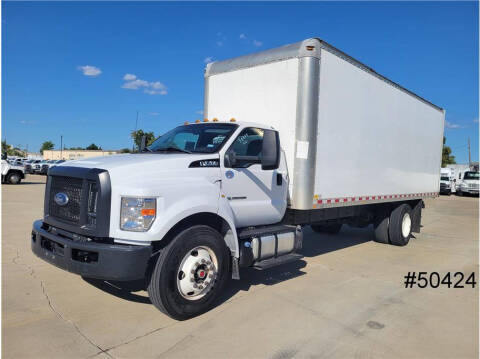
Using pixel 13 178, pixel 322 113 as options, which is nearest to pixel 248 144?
pixel 322 113

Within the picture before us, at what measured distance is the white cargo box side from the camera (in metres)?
5.81

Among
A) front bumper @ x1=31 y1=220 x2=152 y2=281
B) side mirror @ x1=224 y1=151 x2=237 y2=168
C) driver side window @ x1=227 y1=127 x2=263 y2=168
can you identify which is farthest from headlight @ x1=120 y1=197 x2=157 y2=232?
driver side window @ x1=227 y1=127 x2=263 y2=168

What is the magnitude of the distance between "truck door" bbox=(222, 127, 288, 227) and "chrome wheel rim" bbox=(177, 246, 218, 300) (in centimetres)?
77

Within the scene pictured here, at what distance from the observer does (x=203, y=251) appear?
13.9 ft

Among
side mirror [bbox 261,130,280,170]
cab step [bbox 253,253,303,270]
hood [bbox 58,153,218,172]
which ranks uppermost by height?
side mirror [bbox 261,130,280,170]

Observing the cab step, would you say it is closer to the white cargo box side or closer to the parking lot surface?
the parking lot surface

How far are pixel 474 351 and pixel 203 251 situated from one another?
9.34ft

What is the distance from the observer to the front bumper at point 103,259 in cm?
361

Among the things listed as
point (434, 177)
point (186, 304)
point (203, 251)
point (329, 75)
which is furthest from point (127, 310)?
point (434, 177)

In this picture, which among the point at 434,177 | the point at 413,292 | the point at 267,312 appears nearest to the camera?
the point at 267,312

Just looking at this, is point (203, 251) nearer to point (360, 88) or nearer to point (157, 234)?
point (157, 234)

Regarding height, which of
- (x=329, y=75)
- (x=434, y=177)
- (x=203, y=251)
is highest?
(x=329, y=75)

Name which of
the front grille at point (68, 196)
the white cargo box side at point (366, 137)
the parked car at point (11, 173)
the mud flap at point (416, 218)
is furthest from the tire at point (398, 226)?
the parked car at point (11, 173)

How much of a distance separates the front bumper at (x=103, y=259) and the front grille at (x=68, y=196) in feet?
1.00
